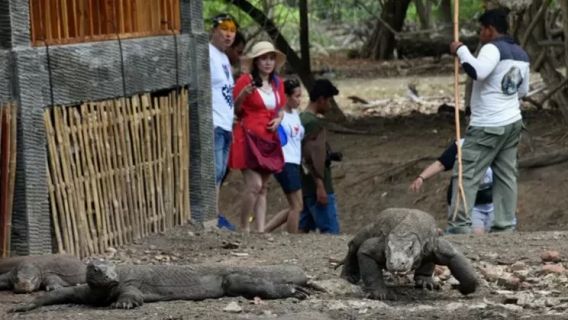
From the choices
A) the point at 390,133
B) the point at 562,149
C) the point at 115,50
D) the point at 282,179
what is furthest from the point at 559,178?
the point at 115,50

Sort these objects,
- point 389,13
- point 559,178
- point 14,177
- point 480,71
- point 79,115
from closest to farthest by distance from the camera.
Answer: point 14,177
point 79,115
point 480,71
point 559,178
point 389,13

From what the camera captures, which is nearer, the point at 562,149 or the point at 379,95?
the point at 562,149

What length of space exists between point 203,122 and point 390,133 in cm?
779

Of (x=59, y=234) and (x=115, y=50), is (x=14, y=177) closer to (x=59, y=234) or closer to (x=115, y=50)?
(x=59, y=234)

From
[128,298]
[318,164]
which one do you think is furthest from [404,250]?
[318,164]

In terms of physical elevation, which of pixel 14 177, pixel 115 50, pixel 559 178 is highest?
pixel 115 50

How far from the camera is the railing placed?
8.54 metres

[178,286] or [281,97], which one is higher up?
[281,97]

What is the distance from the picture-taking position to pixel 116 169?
916 centimetres

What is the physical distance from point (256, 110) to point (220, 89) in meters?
0.33

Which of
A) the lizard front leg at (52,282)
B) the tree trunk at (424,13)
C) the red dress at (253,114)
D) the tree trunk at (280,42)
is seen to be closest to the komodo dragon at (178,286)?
the lizard front leg at (52,282)

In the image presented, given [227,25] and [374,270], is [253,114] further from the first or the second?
[374,270]

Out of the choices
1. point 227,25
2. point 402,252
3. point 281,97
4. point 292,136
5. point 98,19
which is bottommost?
point 402,252

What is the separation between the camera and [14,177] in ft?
26.7
